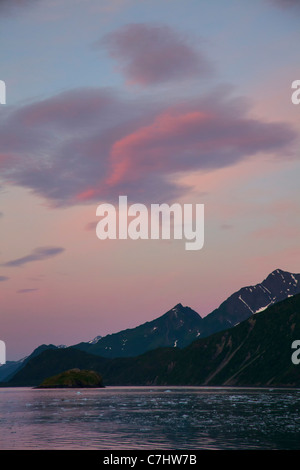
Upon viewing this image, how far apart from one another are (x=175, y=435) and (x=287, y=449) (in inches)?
763

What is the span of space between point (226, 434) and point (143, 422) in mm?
27661

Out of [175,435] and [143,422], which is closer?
[175,435]

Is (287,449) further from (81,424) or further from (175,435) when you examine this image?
(81,424)

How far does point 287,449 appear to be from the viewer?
64.8 meters
